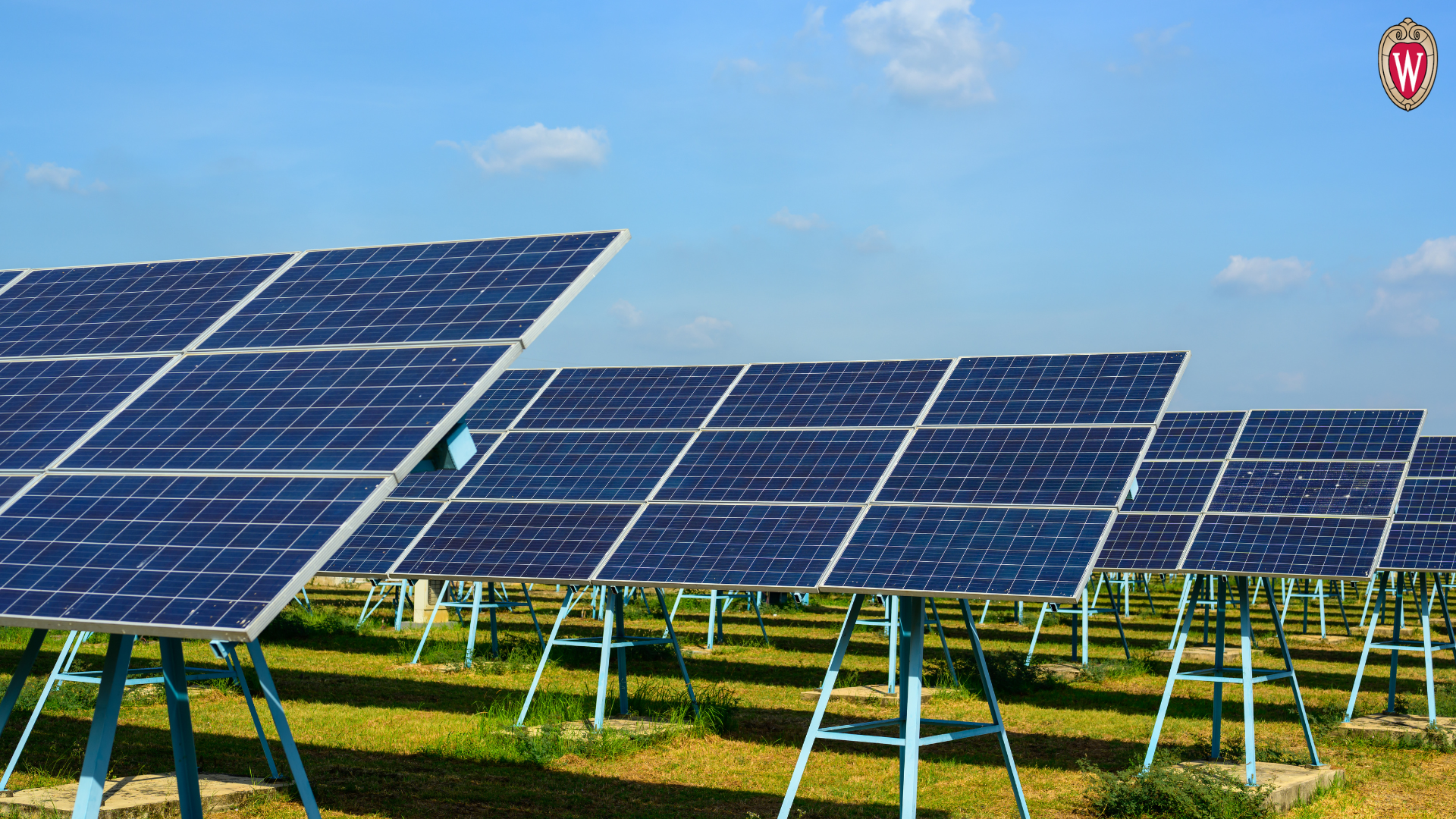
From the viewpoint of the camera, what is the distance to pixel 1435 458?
1243 inches

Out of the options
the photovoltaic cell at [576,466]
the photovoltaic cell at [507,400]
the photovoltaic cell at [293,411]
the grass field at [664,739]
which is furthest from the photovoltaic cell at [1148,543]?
the photovoltaic cell at [293,411]

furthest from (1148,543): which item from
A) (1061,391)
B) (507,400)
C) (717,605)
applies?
(717,605)

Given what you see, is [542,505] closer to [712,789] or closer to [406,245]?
[712,789]

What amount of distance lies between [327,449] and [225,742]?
379 inches

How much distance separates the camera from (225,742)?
634 inches

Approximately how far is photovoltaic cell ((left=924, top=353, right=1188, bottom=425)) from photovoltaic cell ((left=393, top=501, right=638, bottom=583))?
4581 millimetres

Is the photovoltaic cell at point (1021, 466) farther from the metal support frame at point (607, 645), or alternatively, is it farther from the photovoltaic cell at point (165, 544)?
the photovoltaic cell at point (165, 544)

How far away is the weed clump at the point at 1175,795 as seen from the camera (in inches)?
507

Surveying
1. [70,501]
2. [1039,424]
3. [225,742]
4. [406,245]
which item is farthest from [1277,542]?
[70,501]

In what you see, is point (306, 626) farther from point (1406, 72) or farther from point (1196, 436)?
point (1406, 72)

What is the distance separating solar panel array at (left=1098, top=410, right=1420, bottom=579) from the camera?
59.2ft

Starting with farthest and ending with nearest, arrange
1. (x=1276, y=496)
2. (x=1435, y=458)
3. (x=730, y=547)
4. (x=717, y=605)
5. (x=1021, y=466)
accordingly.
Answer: (x=1435, y=458) < (x=717, y=605) < (x=1276, y=496) < (x=730, y=547) < (x=1021, y=466)

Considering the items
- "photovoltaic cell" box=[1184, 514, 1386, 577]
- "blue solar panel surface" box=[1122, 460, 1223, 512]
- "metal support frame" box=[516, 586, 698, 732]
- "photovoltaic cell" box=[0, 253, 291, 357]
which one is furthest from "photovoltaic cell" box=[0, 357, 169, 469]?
"blue solar panel surface" box=[1122, 460, 1223, 512]

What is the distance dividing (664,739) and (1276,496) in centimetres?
1204
